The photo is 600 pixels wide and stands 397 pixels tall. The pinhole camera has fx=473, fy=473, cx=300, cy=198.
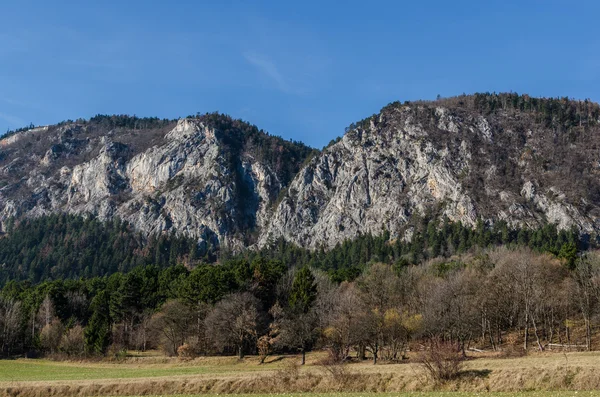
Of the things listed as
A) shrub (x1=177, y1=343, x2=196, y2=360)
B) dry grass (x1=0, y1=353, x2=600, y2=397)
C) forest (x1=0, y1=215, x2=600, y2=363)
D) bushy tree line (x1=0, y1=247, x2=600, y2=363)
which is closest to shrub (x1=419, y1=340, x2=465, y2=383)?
dry grass (x1=0, y1=353, x2=600, y2=397)

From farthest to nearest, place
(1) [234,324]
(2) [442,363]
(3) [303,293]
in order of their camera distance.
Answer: (3) [303,293] < (1) [234,324] < (2) [442,363]

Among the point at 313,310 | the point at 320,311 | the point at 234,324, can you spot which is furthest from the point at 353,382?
the point at 313,310

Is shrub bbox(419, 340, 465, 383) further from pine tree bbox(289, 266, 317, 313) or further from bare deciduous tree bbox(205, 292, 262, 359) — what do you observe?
pine tree bbox(289, 266, 317, 313)

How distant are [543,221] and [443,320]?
12929 centimetres

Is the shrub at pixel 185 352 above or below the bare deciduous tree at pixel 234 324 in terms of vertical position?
below

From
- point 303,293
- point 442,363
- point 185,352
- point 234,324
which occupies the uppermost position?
point 303,293

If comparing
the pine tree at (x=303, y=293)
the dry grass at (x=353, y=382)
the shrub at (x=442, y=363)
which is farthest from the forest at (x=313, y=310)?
the shrub at (x=442, y=363)

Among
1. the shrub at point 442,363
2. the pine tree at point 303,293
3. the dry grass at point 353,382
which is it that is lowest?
the dry grass at point 353,382

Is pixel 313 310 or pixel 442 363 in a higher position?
pixel 313 310

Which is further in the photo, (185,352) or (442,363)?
(185,352)

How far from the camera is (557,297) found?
2795 inches

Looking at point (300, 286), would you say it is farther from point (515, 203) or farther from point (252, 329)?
point (515, 203)

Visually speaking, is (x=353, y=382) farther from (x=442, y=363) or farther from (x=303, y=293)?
(x=303, y=293)

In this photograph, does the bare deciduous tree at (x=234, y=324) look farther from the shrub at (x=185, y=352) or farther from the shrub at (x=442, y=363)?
the shrub at (x=442, y=363)
